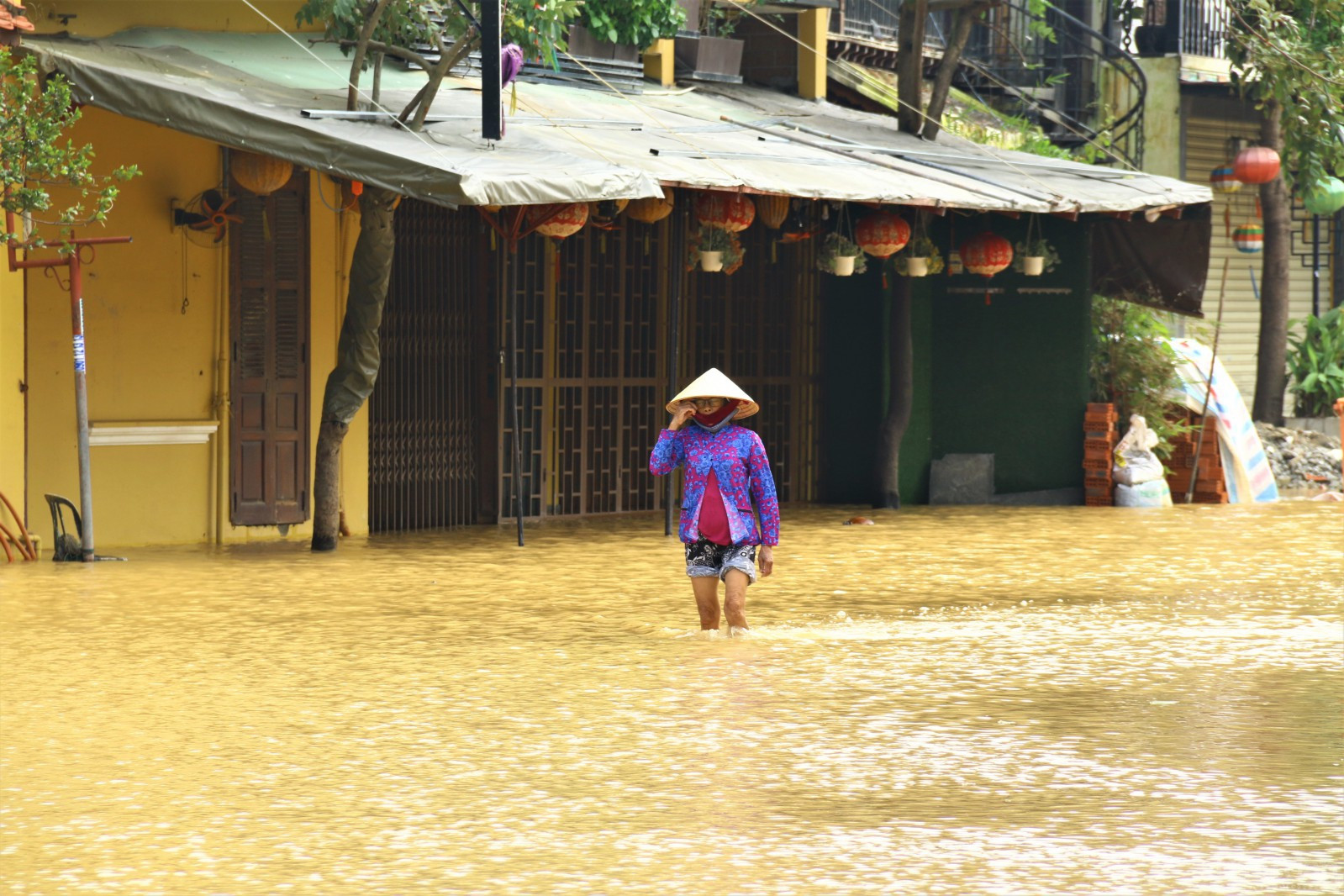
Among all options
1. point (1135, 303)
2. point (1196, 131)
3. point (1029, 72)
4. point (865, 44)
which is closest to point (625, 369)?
point (1135, 303)

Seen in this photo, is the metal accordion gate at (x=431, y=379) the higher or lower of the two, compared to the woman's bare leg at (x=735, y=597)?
higher

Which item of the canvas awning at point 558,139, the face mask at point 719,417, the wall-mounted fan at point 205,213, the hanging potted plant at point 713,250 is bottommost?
the face mask at point 719,417

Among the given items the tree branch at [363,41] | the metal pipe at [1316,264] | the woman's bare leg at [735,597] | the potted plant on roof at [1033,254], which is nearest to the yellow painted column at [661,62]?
the potted plant on roof at [1033,254]

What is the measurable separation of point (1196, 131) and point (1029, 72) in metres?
2.53

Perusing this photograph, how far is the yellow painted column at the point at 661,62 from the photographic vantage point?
17.5m

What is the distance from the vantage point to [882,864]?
5.59 m

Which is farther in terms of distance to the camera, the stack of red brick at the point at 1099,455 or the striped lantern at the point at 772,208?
the stack of red brick at the point at 1099,455

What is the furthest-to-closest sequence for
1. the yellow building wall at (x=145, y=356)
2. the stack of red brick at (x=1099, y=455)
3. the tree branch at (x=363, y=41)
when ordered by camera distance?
the stack of red brick at (x=1099, y=455)
the yellow building wall at (x=145, y=356)
the tree branch at (x=363, y=41)

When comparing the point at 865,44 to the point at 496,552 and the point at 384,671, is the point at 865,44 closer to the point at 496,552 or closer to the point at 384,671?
the point at 496,552

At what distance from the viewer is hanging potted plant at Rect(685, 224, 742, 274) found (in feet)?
49.9

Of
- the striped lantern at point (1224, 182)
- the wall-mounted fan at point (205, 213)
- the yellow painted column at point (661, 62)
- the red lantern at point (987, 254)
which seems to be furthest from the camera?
the striped lantern at point (1224, 182)

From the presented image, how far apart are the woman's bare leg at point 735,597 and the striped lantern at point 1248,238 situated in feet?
51.0

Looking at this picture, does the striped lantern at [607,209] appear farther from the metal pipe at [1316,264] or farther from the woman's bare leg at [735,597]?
the metal pipe at [1316,264]

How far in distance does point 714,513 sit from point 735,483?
0.18 meters
